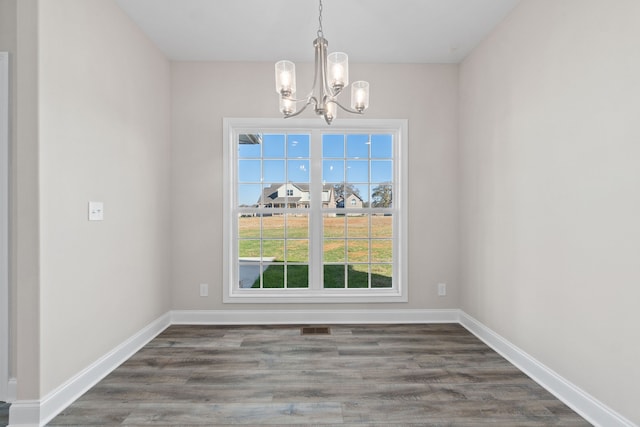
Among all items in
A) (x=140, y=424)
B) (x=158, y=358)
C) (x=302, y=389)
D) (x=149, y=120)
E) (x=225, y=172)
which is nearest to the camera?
(x=140, y=424)

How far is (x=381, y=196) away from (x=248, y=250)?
1.61 m

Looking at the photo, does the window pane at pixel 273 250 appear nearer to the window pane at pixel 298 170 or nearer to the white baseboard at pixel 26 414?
the window pane at pixel 298 170

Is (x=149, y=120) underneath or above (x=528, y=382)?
above

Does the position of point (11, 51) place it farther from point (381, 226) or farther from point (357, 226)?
point (381, 226)

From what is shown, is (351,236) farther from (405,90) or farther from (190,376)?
(190,376)

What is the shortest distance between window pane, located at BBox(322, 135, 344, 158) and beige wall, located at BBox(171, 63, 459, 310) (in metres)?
0.35

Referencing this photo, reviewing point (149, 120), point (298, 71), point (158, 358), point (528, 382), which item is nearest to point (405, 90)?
point (298, 71)

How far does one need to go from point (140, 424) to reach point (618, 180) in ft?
9.61

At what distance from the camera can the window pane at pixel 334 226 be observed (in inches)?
153

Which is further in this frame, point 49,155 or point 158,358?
point 158,358

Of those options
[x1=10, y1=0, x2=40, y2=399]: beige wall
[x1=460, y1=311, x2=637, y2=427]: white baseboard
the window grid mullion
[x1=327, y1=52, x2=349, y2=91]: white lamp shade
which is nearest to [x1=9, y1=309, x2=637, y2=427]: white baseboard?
[x1=460, y1=311, x2=637, y2=427]: white baseboard

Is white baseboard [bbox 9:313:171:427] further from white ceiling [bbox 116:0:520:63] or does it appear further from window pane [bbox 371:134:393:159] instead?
window pane [bbox 371:134:393:159]

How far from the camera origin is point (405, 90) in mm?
3764

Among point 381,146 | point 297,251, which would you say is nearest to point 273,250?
point 297,251
